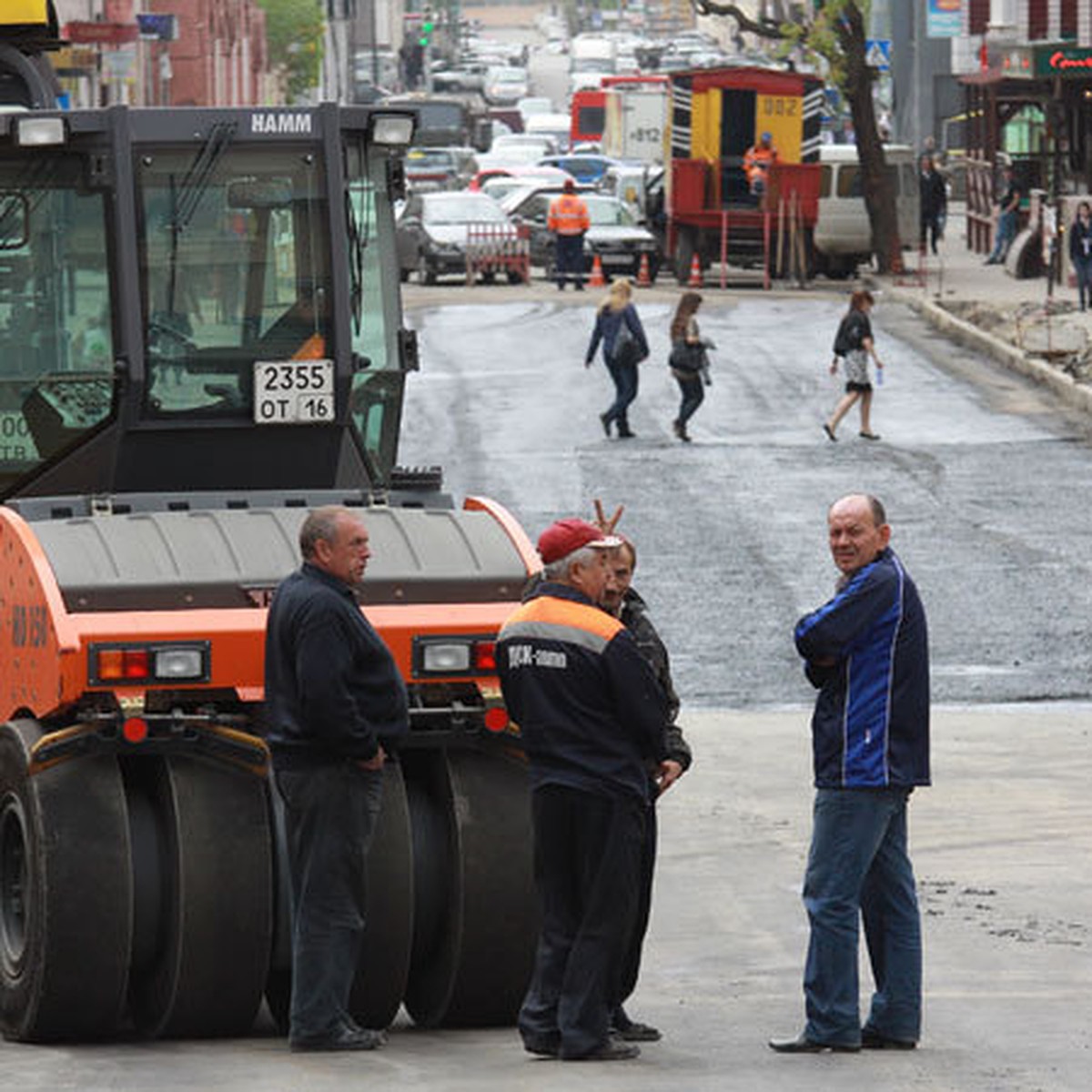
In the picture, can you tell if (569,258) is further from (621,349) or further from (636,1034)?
(636,1034)

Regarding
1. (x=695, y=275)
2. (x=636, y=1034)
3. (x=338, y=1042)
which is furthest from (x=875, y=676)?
(x=695, y=275)

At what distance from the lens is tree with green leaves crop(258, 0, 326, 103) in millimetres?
107938

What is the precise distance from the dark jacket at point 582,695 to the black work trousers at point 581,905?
3.5 inches

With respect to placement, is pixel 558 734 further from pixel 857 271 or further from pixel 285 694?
pixel 857 271

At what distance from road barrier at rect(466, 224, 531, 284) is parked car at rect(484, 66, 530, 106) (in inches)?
3869

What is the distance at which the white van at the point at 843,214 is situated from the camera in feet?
173

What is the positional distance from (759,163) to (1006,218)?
6736 millimetres

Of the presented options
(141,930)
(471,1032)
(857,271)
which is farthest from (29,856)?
(857,271)

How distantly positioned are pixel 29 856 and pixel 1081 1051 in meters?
3.29

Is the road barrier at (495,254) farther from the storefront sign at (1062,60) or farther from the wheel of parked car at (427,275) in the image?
the storefront sign at (1062,60)

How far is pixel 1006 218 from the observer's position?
5581 cm

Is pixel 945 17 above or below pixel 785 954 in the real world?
above

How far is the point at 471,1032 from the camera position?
10555mm

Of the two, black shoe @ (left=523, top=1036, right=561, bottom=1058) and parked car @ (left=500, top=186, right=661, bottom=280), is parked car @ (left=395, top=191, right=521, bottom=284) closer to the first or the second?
parked car @ (left=500, top=186, right=661, bottom=280)
